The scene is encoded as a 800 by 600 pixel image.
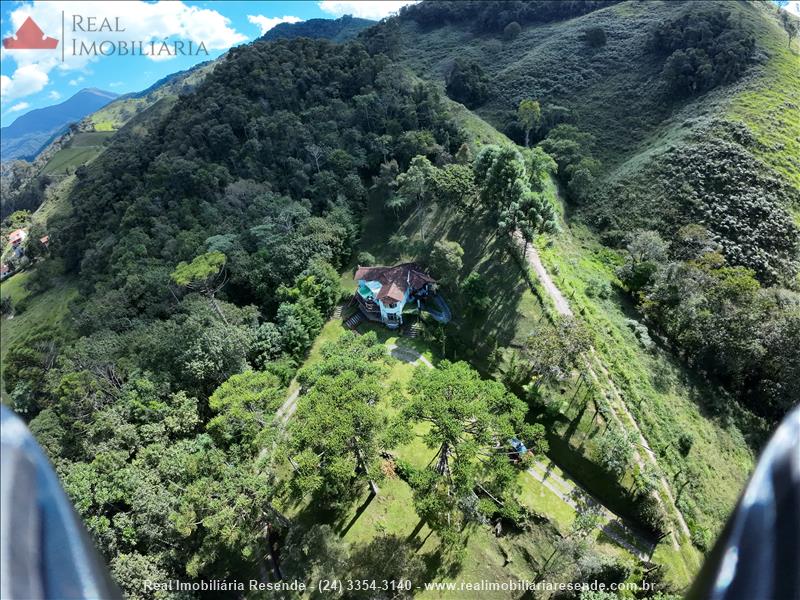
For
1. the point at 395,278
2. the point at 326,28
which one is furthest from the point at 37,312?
the point at 326,28

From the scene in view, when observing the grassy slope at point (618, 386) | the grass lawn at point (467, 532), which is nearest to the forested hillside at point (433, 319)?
the grass lawn at point (467, 532)

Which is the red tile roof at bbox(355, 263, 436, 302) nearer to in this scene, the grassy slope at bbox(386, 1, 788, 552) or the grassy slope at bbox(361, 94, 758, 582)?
the grassy slope at bbox(361, 94, 758, 582)

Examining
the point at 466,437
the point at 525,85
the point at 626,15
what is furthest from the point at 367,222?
the point at 626,15

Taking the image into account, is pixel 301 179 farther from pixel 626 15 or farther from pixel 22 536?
pixel 626 15

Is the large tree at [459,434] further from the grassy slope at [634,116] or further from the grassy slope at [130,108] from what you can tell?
the grassy slope at [130,108]

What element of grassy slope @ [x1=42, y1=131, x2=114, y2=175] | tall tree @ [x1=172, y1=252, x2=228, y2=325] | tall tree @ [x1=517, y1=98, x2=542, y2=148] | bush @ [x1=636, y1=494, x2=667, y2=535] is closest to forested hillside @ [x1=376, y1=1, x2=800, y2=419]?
tall tree @ [x1=517, y1=98, x2=542, y2=148]

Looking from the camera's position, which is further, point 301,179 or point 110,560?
point 301,179
